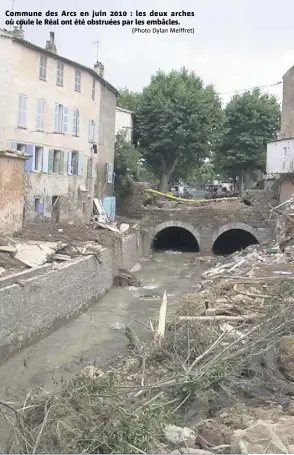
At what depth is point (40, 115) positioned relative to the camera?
88.4 ft

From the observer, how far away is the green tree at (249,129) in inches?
1801

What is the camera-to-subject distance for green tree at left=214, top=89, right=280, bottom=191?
1801 inches

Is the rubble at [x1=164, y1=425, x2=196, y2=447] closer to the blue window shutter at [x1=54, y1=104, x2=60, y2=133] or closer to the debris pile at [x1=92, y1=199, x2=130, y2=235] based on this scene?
the blue window shutter at [x1=54, y1=104, x2=60, y2=133]

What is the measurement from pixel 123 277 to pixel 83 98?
33.0ft

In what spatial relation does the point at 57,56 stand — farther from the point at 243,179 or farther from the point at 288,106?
the point at 243,179

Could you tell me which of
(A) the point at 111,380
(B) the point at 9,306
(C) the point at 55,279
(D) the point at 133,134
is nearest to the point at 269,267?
(C) the point at 55,279

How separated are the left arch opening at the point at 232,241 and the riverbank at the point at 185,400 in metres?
27.2

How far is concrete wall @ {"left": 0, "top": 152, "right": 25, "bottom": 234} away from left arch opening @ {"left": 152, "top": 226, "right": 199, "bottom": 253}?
58.3 feet

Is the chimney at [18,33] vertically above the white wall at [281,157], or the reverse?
the chimney at [18,33]

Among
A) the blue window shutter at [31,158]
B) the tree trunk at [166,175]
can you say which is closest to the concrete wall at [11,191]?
the blue window shutter at [31,158]

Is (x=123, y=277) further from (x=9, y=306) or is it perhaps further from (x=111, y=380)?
(x=111, y=380)

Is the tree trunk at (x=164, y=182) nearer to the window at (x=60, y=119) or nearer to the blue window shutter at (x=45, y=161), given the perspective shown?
the window at (x=60, y=119)

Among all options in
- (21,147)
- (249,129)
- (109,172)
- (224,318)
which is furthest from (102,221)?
(224,318)

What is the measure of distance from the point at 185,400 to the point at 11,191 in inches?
610
